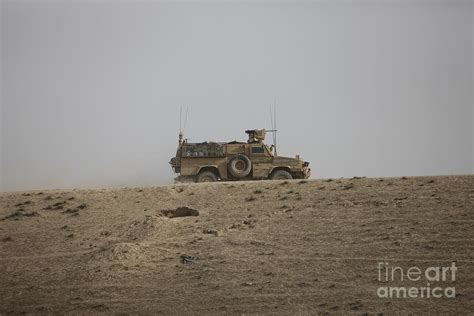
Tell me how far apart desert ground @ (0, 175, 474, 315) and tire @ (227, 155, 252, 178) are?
344cm

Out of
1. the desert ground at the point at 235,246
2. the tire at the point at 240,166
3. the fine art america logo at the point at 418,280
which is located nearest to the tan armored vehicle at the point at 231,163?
the tire at the point at 240,166

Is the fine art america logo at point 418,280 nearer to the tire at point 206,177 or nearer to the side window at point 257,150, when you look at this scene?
the side window at point 257,150

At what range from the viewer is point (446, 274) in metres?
15.9

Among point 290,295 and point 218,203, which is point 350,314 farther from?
point 218,203

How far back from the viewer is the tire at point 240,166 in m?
27.5

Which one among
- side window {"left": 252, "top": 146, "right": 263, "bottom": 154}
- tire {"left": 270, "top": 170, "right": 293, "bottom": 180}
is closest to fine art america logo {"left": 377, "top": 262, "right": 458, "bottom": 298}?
tire {"left": 270, "top": 170, "right": 293, "bottom": 180}

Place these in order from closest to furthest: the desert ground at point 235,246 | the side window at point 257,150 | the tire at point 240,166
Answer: the desert ground at point 235,246
the tire at point 240,166
the side window at point 257,150

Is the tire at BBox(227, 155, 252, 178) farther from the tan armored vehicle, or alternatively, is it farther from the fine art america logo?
the fine art america logo

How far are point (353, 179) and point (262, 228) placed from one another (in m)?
5.64

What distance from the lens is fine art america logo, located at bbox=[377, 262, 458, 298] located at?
15.2 metres

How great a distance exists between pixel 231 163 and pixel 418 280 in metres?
13.0

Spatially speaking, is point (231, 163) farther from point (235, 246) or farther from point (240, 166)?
point (235, 246)

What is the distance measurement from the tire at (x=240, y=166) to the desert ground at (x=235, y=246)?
344 centimetres

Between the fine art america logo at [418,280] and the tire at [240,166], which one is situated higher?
the tire at [240,166]
